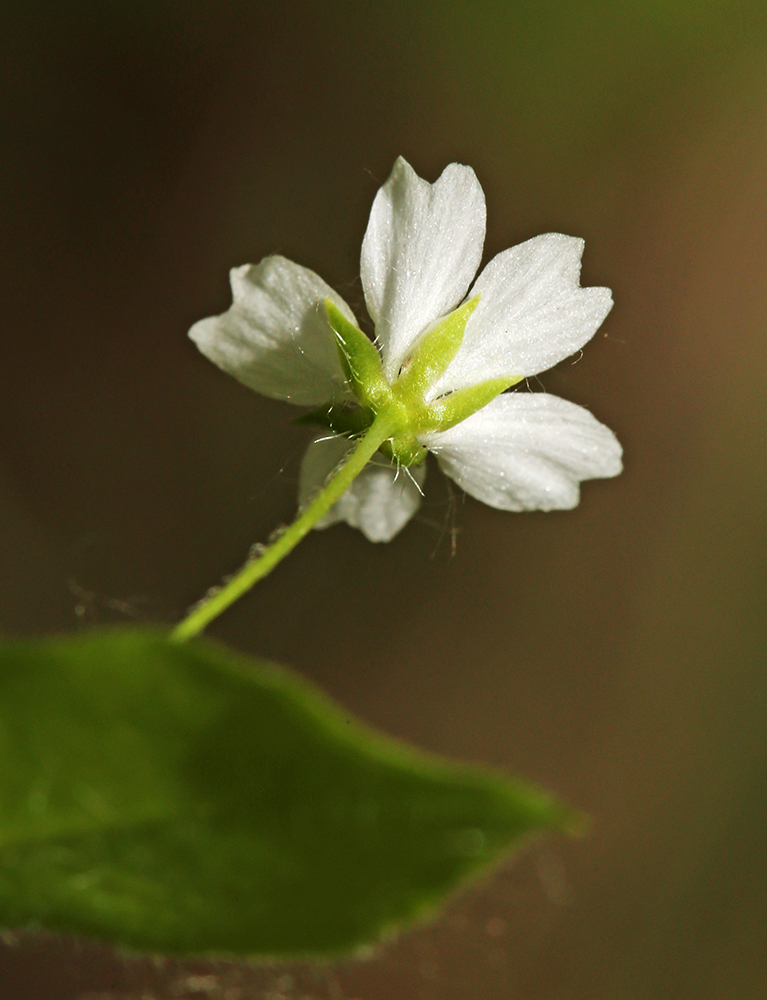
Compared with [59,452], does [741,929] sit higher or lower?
lower

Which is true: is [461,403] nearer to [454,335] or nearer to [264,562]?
[454,335]

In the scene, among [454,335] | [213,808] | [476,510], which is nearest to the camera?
[213,808]

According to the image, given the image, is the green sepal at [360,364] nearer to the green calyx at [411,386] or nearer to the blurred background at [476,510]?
the green calyx at [411,386]

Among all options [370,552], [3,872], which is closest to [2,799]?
[3,872]

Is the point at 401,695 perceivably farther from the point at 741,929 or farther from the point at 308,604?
the point at 741,929

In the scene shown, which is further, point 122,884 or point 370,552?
point 370,552

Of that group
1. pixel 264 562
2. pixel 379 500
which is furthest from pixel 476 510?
pixel 264 562

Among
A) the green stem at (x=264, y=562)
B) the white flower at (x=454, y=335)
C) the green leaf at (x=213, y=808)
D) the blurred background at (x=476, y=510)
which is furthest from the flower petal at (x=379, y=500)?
the blurred background at (x=476, y=510)
